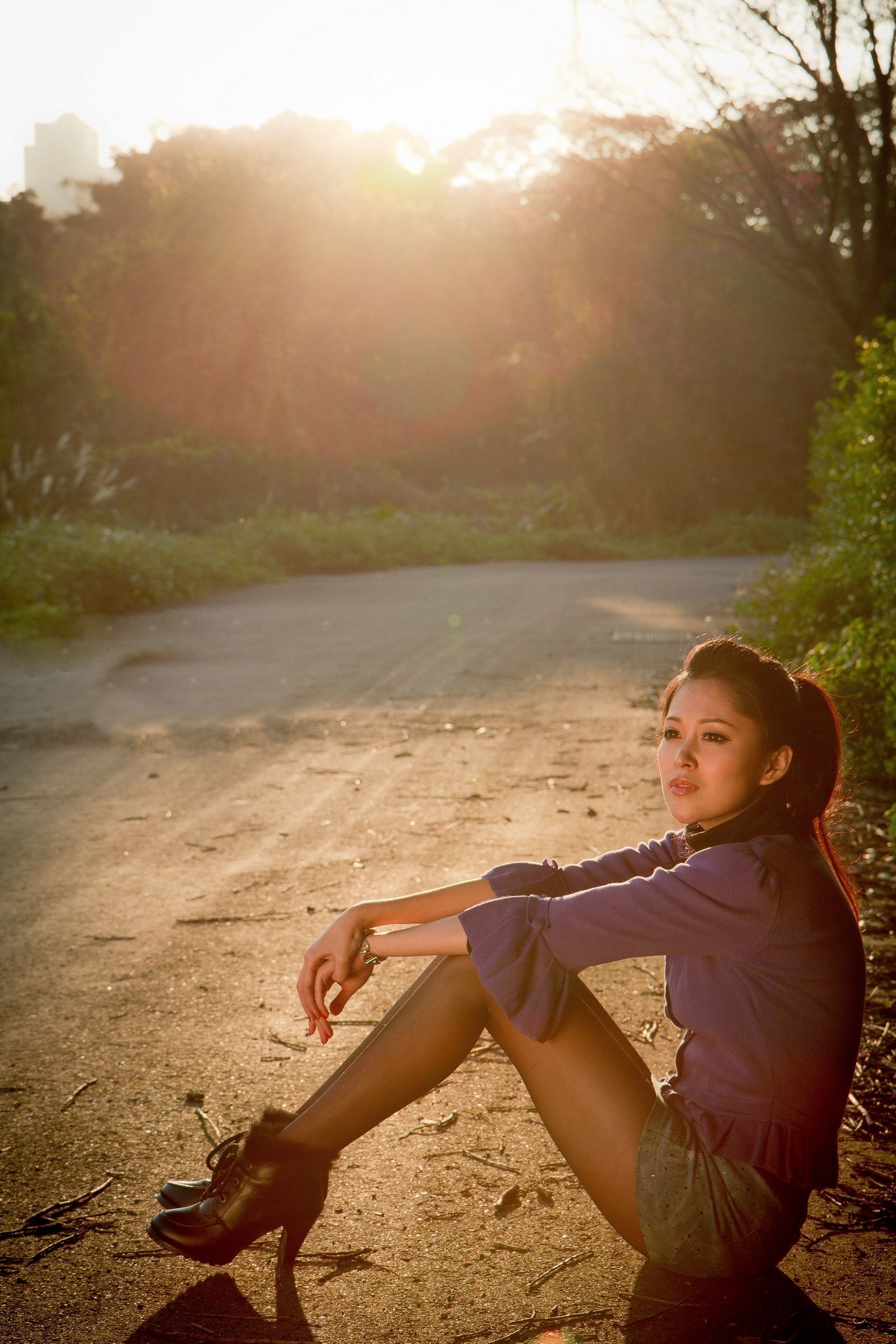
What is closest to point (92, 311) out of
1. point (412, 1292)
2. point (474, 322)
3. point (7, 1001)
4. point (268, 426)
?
point (268, 426)

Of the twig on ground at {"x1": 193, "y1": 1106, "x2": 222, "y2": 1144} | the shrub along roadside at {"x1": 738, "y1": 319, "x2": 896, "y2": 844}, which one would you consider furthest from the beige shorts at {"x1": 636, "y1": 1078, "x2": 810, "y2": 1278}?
the shrub along roadside at {"x1": 738, "y1": 319, "x2": 896, "y2": 844}

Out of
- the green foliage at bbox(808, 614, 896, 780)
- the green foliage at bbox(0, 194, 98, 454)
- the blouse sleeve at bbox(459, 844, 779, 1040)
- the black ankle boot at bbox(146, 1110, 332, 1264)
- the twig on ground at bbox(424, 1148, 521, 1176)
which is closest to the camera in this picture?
the blouse sleeve at bbox(459, 844, 779, 1040)

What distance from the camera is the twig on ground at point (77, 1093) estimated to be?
9.80 ft

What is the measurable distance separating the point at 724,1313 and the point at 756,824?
2.94ft

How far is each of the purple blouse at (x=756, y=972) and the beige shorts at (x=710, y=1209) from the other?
32 millimetres

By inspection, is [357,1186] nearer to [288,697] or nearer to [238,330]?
[288,697]

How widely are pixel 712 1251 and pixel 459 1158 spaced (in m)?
0.79

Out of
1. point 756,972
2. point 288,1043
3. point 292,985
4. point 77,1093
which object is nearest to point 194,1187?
point 77,1093

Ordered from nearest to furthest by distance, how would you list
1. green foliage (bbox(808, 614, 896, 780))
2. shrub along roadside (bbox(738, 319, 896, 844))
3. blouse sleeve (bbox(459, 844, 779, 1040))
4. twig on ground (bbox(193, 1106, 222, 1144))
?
blouse sleeve (bbox(459, 844, 779, 1040)) → twig on ground (bbox(193, 1106, 222, 1144)) → green foliage (bbox(808, 614, 896, 780)) → shrub along roadside (bbox(738, 319, 896, 844))

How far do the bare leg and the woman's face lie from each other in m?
0.44

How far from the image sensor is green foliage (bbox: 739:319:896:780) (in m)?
5.54

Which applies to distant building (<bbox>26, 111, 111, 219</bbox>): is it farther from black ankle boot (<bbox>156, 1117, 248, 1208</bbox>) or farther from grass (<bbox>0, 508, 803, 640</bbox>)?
black ankle boot (<bbox>156, 1117, 248, 1208</bbox>)

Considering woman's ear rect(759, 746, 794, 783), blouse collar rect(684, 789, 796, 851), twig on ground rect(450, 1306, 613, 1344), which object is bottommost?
twig on ground rect(450, 1306, 613, 1344)

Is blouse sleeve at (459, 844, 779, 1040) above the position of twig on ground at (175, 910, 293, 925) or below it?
above
